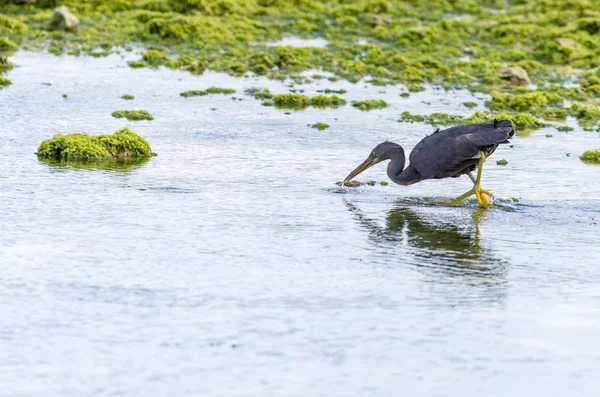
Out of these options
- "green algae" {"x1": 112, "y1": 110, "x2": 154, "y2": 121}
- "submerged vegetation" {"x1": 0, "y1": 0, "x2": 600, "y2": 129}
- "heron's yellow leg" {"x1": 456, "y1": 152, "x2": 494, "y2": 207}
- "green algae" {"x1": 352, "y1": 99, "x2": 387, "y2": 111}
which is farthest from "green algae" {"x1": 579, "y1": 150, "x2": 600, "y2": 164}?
"green algae" {"x1": 112, "y1": 110, "x2": 154, "y2": 121}

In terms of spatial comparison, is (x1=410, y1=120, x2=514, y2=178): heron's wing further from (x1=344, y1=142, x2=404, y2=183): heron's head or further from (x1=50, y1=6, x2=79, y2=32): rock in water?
(x1=50, y1=6, x2=79, y2=32): rock in water

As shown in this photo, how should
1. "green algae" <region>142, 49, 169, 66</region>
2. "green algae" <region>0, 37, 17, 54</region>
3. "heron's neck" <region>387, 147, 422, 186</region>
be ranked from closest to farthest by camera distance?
"heron's neck" <region>387, 147, 422, 186</region>, "green algae" <region>142, 49, 169, 66</region>, "green algae" <region>0, 37, 17, 54</region>

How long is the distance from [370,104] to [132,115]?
13.1 feet

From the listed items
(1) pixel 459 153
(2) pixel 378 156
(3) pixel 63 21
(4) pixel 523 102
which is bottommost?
(2) pixel 378 156

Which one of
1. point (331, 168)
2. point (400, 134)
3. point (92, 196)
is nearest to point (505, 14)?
point (400, 134)

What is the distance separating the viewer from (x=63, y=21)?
85.0ft

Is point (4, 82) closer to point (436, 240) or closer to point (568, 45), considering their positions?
point (436, 240)

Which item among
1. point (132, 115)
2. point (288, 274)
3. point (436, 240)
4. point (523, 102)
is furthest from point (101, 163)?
point (523, 102)

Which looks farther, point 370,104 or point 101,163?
point 370,104

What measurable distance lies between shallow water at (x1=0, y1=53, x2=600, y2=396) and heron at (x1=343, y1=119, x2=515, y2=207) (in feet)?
0.95

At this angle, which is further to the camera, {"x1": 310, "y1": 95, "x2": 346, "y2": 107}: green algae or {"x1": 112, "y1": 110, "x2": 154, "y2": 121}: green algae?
{"x1": 310, "y1": 95, "x2": 346, "y2": 107}: green algae

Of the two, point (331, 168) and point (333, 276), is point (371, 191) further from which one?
point (333, 276)

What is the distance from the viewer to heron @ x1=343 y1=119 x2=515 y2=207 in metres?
12.1

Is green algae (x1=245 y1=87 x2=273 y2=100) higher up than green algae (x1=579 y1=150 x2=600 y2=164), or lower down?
higher up
